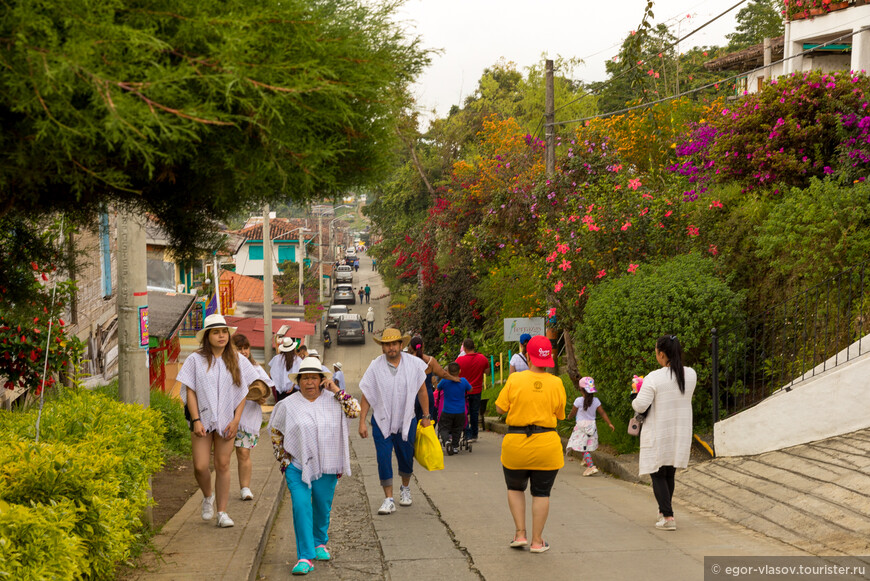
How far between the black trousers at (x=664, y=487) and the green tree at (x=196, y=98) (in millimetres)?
4479

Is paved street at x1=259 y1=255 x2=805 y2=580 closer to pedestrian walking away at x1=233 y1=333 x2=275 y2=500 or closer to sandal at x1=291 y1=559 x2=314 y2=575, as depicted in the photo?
sandal at x1=291 y1=559 x2=314 y2=575

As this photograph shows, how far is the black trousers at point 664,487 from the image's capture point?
717 cm

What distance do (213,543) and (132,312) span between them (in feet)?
6.78

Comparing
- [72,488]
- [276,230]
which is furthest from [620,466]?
[276,230]

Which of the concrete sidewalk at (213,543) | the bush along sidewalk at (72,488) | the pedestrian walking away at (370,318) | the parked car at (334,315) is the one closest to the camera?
the bush along sidewalk at (72,488)

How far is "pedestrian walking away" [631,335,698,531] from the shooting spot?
7.19 m

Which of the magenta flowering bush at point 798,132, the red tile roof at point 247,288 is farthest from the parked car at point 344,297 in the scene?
the magenta flowering bush at point 798,132

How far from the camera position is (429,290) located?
31.1 m

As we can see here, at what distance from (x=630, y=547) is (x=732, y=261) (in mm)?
6922

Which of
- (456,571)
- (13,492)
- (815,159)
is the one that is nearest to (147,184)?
(13,492)

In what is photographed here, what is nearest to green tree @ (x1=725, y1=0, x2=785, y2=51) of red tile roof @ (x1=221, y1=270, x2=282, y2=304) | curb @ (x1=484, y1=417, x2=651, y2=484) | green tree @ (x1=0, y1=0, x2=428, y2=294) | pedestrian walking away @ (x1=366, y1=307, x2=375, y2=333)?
pedestrian walking away @ (x1=366, y1=307, x2=375, y2=333)

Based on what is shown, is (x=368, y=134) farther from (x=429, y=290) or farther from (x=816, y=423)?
(x=429, y=290)

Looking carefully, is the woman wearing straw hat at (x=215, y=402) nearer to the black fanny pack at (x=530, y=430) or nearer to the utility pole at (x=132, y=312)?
the utility pole at (x=132, y=312)

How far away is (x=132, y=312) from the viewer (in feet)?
23.2
